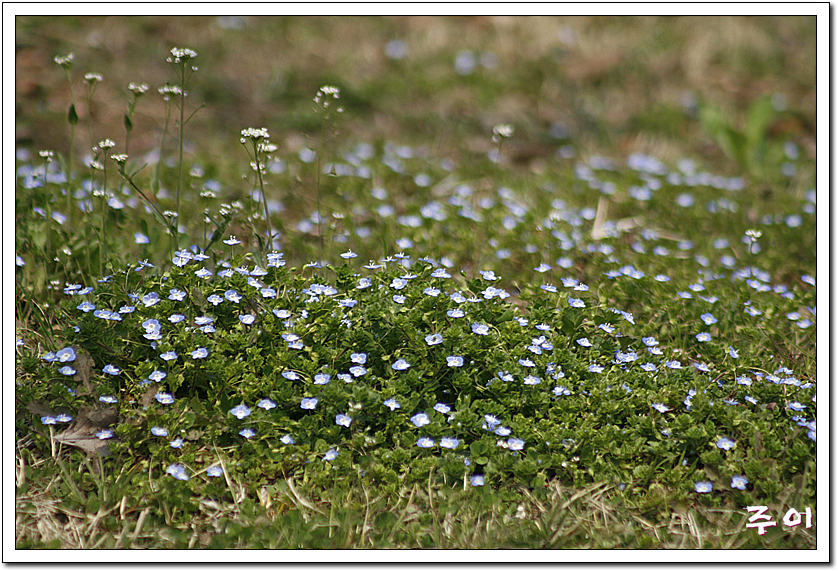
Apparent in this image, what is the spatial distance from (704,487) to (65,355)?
250cm

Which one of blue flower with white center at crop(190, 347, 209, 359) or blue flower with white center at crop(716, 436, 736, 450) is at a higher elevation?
blue flower with white center at crop(190, 347, 209, 359)

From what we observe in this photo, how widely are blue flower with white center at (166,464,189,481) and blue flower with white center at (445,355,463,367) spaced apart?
1.07 metres

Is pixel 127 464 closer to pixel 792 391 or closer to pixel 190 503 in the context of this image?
pixel 190 503

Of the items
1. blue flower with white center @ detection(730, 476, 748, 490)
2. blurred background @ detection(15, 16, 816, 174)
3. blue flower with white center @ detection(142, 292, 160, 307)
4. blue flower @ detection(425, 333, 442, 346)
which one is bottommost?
blue flower with white center @ detection(730, 476, 748, 490)

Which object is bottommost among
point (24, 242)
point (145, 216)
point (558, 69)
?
point (24, 242)

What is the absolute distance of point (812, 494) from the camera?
8.73 ft

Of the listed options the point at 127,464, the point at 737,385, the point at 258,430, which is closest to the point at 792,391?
the point at 737,385

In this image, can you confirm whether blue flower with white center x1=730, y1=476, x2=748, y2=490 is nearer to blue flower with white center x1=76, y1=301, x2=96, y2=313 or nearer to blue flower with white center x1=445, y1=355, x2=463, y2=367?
blue flower with white center x1=445, y1=355, x2=463, y2=367

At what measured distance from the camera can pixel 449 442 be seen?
2730mm

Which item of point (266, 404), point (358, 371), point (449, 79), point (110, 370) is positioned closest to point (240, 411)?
point (266, 404)

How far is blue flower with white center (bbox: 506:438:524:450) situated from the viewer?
271cm

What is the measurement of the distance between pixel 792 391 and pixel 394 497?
1733 mm

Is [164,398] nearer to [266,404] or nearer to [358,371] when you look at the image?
[266,404]

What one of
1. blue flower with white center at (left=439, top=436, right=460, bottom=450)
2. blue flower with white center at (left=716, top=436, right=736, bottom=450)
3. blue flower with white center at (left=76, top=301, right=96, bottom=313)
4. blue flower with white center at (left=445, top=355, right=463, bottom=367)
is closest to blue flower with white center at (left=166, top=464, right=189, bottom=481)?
blue flower with white center at (left=76, top=301, right=96, bottom=313)
